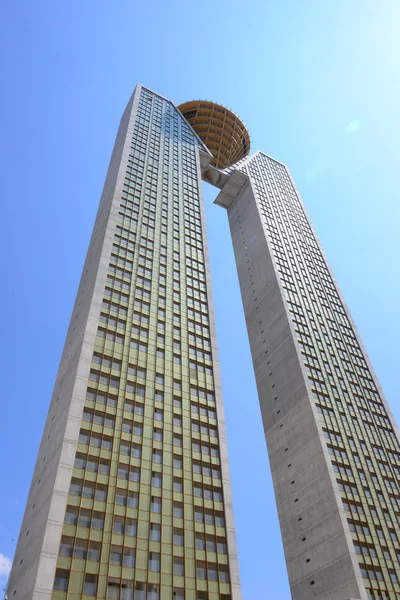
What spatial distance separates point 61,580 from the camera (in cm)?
3291

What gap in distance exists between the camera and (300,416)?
66.2m

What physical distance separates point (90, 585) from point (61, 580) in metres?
1.98

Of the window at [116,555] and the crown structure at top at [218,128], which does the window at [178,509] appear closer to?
the window at [116,555]

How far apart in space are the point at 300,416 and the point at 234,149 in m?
84.8

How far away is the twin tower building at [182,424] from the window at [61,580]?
0.07 meters

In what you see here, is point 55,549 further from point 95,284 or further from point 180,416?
point 95,284

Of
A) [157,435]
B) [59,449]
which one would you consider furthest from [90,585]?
[157,435]

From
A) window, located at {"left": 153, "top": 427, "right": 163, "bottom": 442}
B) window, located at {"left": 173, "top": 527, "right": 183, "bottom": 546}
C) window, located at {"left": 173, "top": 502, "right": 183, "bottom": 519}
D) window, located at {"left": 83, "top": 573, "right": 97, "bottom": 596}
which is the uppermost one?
window, located at {"left": 153, "top": 427, "right": 163, "bottom": 442}

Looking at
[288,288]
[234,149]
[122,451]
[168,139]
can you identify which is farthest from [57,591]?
[234,149]

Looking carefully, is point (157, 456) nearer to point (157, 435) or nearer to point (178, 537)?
point (157, 435)

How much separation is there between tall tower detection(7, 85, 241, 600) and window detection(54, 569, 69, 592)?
0.07 m

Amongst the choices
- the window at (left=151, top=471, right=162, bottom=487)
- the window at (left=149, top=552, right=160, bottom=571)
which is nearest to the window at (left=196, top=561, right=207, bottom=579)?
the window at (left=149, top=552, right=160, bottom=571)

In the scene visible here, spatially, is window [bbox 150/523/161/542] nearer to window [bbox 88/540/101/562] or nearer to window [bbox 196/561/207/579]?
window [bbox 196/561/207/579]

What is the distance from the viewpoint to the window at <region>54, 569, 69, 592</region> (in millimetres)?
32469
